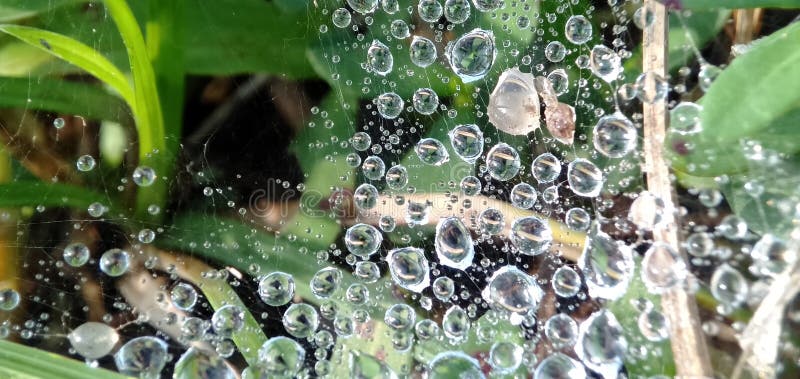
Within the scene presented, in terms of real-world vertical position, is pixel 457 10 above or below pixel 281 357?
above

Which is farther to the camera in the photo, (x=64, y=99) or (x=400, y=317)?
(x=64, y=99)

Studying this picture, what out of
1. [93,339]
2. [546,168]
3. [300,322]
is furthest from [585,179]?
[93,339]

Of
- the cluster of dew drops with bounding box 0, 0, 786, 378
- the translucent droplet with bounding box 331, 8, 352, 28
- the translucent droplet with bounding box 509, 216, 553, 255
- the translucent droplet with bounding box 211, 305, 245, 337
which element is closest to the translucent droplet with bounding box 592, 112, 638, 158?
the cluster of dew drops with bounding box 0, 0, 786, 378

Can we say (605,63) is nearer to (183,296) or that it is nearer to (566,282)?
(566,282)

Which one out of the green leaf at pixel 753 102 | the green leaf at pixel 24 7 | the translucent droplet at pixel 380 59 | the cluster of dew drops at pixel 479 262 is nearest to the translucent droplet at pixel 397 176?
the cluster of dew drops at pixel 479 262

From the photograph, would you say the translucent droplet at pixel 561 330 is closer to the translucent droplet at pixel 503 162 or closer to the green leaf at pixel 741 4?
the translucent droplet at pixel 503 162

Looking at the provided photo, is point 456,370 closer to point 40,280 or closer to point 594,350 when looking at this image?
point 594,350

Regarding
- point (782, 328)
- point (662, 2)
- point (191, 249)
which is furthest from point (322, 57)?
point (782, 328)
